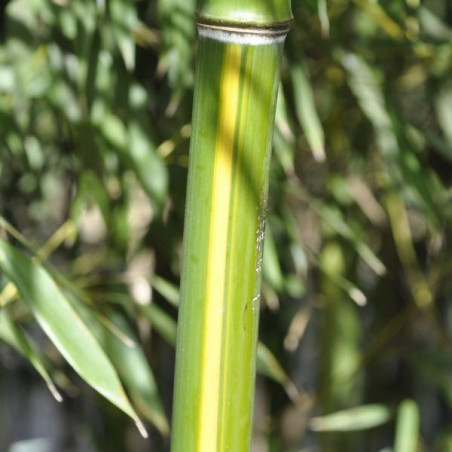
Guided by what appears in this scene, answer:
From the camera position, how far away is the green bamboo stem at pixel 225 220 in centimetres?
50

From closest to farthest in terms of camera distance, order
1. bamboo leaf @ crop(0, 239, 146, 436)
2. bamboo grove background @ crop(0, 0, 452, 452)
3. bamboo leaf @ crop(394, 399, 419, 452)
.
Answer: bamboo leaf @ crop(0, 239, 146, 436), bamboo grove background @ crop(0, 0, 452, 452), bamboo leaf @ crop(394, 399, 419, 452)

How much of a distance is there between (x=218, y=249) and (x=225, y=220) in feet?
0.06

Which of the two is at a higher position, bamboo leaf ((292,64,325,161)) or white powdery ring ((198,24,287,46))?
white powdery ring ((198,24,287,46))

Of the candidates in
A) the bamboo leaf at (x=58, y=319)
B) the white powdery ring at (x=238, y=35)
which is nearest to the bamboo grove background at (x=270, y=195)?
the bamboo leaf at (x=58, y=319)

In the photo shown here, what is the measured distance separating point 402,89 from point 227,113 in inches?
30.7

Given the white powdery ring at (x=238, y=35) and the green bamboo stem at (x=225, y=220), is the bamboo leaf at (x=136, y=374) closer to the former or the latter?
the green bamboo stem at (x=225, y=220)

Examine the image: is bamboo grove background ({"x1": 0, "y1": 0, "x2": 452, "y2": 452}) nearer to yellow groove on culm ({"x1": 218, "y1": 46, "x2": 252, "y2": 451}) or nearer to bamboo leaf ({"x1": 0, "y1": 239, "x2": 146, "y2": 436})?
bamboo leaf ({"x1": 0, "y1": 239, "x2": 146, "y2": 436})

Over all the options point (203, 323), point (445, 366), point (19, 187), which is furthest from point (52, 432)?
point (203, 323)

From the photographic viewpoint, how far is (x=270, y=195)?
960 mm

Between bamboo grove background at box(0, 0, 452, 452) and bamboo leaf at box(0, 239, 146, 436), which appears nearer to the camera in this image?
bamboo leaf at box(0, 239, 146, 436)

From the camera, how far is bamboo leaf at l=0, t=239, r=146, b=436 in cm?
63

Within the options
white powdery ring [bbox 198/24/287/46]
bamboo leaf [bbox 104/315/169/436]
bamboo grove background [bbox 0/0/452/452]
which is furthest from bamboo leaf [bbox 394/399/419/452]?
white powdery ring [bbox 198/24/287/46]

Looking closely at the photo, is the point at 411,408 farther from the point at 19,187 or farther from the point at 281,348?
the point at 19,187

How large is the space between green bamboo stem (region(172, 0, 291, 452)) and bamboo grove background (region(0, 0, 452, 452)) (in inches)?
3.4
